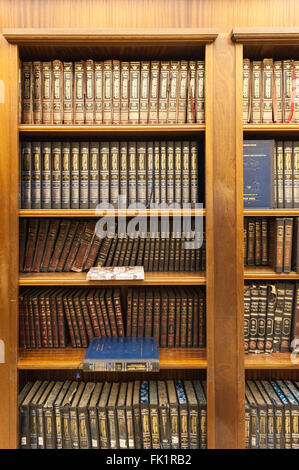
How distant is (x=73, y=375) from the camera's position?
1567 mm

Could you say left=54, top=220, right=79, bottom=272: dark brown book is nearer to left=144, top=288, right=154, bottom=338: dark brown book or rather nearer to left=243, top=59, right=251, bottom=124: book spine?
left=144, top=288, right=154, bottom=338: dark brown book

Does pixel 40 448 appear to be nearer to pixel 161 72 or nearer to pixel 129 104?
pixel 129 104

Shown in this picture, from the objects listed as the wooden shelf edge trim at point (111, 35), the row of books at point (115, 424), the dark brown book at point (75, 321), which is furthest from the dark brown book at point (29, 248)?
the wooden shelf edge trim at point (111, 35)

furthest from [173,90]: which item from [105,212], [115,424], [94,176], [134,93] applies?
[115,424]

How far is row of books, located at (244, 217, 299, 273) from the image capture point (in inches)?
52.4

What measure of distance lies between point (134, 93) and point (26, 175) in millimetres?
592

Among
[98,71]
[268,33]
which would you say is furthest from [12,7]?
[268,33]

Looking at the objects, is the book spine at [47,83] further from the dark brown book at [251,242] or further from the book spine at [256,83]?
the dark brown book at [251,242]

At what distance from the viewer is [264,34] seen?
1.26 meters

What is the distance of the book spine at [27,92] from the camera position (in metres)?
1.34

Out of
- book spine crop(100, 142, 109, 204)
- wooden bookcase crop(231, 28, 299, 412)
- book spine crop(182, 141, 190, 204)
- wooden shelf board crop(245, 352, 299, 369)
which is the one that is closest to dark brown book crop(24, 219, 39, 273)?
book spine crop(100, 142, 109, 204)

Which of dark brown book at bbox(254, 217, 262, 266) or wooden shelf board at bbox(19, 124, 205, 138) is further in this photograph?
dark brown book at bbox(254, 217, 262, 266)

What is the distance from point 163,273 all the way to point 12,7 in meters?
1.36

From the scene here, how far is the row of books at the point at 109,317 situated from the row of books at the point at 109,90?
2.55 feet
